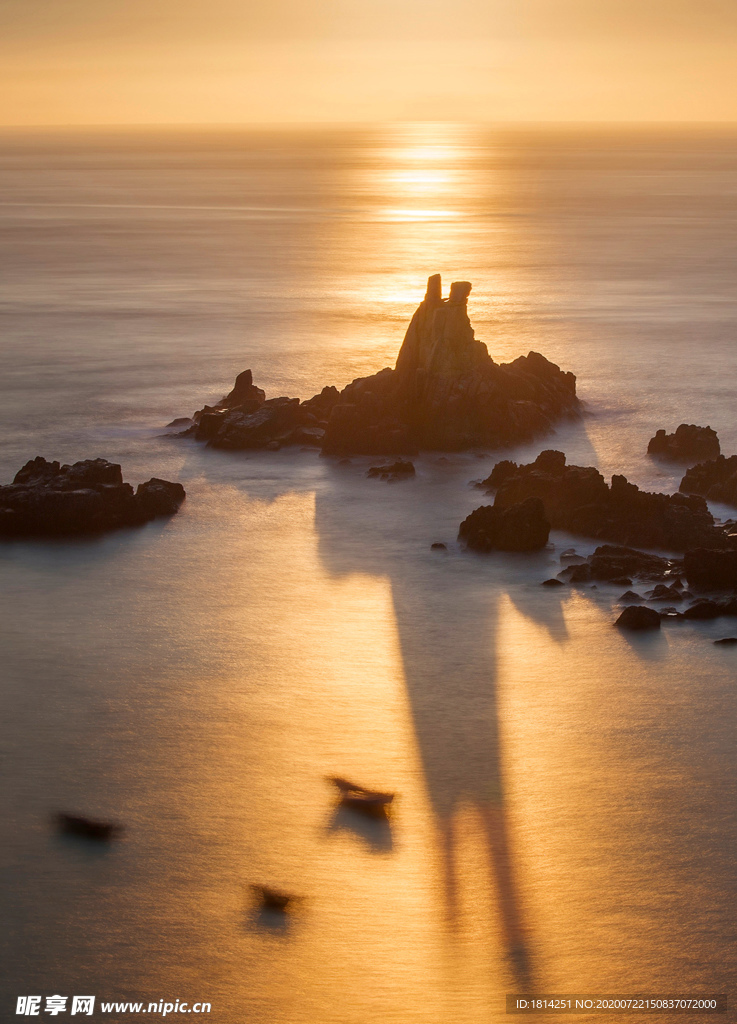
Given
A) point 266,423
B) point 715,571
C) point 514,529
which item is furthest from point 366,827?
point 266,423

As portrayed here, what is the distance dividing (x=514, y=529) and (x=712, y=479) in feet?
23.2

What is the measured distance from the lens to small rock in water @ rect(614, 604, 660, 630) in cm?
2422

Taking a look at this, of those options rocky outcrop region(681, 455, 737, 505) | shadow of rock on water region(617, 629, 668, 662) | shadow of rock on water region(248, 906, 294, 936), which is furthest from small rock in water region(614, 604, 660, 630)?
shadow of rock on water region(248, 906, 294, 936)

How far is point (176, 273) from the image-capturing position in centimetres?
8381

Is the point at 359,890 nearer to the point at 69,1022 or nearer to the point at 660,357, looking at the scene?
the point at 69,1022

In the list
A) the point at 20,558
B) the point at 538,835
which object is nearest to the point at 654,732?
the point at 538,835

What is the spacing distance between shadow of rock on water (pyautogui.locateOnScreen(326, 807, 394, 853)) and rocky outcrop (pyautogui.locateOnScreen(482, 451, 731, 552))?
10.5 m

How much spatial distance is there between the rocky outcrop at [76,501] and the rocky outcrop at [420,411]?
6302 millimetres

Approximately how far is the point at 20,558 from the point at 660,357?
32.5 metres

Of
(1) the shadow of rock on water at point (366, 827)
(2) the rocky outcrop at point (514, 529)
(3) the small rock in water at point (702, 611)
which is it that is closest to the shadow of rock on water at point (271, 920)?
(1) the shadow of rock on water at point (366, 827)

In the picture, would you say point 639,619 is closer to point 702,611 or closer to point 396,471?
point 702,611

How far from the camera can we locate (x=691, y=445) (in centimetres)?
3578

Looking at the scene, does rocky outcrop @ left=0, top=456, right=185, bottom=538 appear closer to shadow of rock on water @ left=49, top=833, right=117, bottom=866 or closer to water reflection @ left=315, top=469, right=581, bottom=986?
water reflection @ left=315, top=469, right=581, bottom=986

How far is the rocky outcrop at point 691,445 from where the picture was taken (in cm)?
3566
